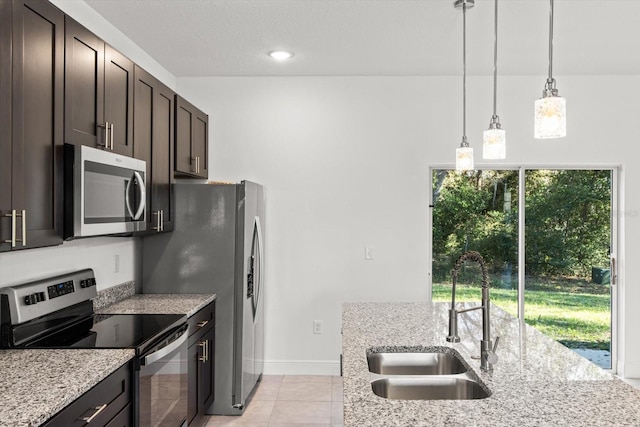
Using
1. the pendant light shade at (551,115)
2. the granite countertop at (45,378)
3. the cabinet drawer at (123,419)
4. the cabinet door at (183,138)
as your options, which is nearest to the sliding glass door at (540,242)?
the cabinet door at (183,138)

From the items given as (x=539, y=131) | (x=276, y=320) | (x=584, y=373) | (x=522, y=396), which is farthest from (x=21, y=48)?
(x=276, y=320)

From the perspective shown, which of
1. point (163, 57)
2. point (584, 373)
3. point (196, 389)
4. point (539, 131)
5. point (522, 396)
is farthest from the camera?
point (163, 57)

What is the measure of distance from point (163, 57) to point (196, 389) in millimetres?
2412

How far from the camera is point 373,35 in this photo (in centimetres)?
340

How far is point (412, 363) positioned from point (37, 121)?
5.83 feet

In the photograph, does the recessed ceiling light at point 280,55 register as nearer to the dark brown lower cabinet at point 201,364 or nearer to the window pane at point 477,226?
the window pane at point 477,226

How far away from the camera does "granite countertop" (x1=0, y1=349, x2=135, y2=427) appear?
1.49 metres

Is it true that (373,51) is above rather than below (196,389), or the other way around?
above

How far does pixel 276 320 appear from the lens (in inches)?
177

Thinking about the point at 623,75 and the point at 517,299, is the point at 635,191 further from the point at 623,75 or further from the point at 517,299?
the point at 517,299

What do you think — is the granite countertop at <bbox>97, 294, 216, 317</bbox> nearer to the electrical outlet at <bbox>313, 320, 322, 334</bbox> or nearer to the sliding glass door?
the electrical outlet at <bbox>313, 320, 322, 334</bbox>

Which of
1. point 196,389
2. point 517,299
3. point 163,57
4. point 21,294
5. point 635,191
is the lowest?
point 196,389

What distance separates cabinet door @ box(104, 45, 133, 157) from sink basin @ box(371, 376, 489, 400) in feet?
5.59

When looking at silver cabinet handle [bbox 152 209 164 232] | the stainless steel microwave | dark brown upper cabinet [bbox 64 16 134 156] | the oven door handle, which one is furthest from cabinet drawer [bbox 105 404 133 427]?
silver cabinet handle [bbox 152 209 164 232]
